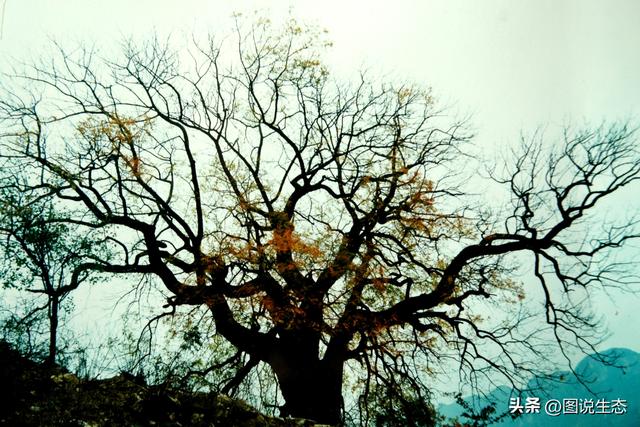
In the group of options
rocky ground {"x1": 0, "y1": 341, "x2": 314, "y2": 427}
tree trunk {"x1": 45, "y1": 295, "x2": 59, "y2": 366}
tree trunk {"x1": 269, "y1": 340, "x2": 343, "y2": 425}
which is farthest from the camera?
tree trunk {"x1": 269, "y1": 340, "x2": 343, "y2": 425}

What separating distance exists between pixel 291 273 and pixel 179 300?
8.57ft

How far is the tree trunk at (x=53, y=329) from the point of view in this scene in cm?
665

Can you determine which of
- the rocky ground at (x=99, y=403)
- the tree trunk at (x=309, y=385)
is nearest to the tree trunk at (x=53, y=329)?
the rocky ground at (x=99, y=403)

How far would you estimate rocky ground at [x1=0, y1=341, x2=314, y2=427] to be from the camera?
4.28 meters

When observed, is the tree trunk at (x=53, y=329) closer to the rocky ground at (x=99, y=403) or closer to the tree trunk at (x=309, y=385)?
the rocky ground at (x=99, y=403)

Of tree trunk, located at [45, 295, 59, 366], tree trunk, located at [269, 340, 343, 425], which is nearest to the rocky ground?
tree trunk, located at [45, 295, 59, 366]

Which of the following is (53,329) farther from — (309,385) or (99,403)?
(309,385)

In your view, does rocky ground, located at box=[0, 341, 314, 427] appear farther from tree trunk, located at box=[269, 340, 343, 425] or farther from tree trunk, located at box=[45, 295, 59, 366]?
tree trunk, located at box=[269, 340, 343, 425]

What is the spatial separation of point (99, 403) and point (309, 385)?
18.5ft

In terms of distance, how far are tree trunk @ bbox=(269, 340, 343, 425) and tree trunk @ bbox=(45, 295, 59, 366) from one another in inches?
177

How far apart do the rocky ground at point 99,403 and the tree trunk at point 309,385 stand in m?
4.23

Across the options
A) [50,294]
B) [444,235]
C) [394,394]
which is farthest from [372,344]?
[50,294]

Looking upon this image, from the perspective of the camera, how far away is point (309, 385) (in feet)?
31.5

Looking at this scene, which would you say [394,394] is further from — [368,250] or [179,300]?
[179,300]
